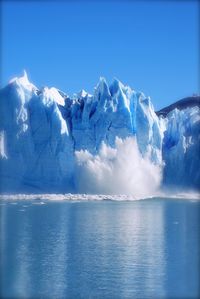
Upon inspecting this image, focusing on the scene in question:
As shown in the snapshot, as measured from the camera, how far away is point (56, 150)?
68.2 feet

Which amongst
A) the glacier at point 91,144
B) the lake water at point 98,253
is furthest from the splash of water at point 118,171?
the lake water at point 98,253

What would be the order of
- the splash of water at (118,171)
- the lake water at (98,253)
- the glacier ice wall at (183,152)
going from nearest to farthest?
the lake water at (98,253)
the splash of water at (118,171)
the glacier ice wall at (183,152)

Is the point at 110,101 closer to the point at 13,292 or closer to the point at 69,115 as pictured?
the point at 69,115

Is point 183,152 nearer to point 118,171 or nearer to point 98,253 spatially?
point 118,171

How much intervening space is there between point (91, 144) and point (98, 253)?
11386 mm

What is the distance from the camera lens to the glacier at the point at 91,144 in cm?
2083

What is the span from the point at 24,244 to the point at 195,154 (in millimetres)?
12916

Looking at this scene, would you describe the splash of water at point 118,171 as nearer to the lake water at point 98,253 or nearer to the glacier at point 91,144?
the glacier at point 91,144

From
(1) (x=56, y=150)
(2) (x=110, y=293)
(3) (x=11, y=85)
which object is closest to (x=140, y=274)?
(2) (x=110, y=293)

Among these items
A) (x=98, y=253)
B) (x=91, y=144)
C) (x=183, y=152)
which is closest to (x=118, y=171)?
(x=91, y=144)

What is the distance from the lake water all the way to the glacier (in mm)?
3860

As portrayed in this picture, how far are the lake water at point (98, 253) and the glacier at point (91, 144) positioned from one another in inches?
152

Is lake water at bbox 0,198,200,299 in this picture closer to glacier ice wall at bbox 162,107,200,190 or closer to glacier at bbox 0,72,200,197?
glacier at bbox 0,72,200,197

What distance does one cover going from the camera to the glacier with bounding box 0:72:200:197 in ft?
68.3
